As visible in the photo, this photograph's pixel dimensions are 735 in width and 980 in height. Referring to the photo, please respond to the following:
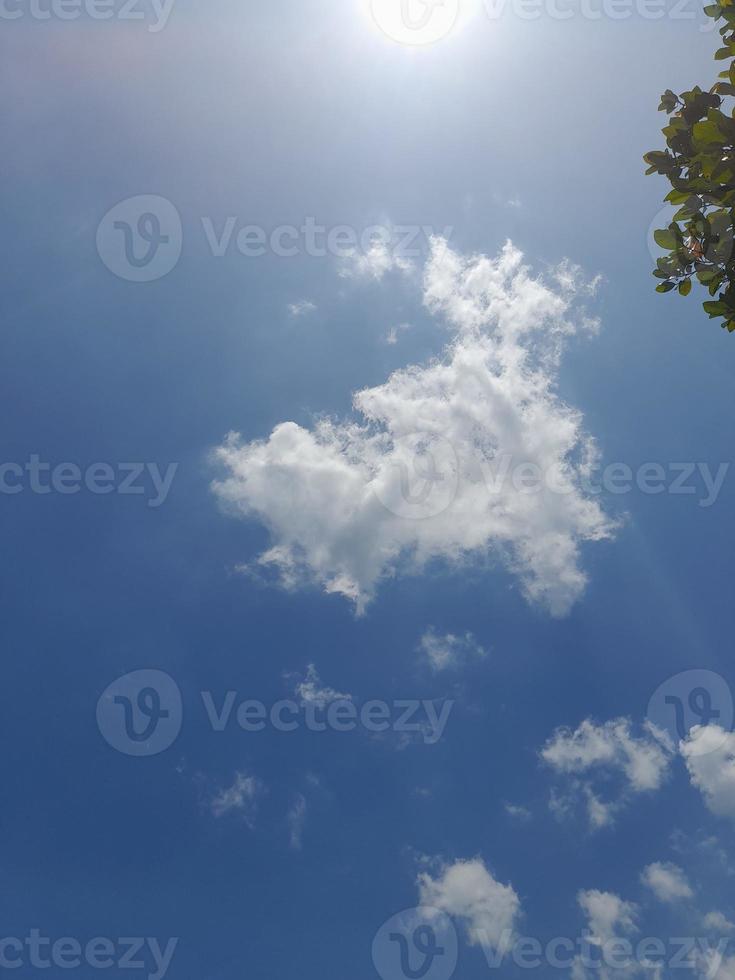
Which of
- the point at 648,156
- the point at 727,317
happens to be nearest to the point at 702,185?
the point at 648,156

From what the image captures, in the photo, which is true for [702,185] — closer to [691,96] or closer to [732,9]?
[691,96]

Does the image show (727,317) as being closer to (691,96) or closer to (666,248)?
(666,248)

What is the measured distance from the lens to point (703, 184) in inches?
354

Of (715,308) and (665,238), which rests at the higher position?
(665,238)

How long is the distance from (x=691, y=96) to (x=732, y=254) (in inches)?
88.5

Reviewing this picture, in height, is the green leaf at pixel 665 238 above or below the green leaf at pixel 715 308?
above

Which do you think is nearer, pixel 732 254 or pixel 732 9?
pixel 732 9

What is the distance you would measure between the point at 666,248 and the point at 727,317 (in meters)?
1.37

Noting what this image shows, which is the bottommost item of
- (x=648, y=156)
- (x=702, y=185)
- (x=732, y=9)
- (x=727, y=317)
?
(x=727, y=317)

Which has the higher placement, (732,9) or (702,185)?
(732,9)

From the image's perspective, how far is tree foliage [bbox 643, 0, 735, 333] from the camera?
8648mm

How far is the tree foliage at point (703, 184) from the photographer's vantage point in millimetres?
8648

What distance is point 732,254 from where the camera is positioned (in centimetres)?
925

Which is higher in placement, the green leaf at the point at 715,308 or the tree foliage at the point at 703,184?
the tree foliage at the point at 703,184
